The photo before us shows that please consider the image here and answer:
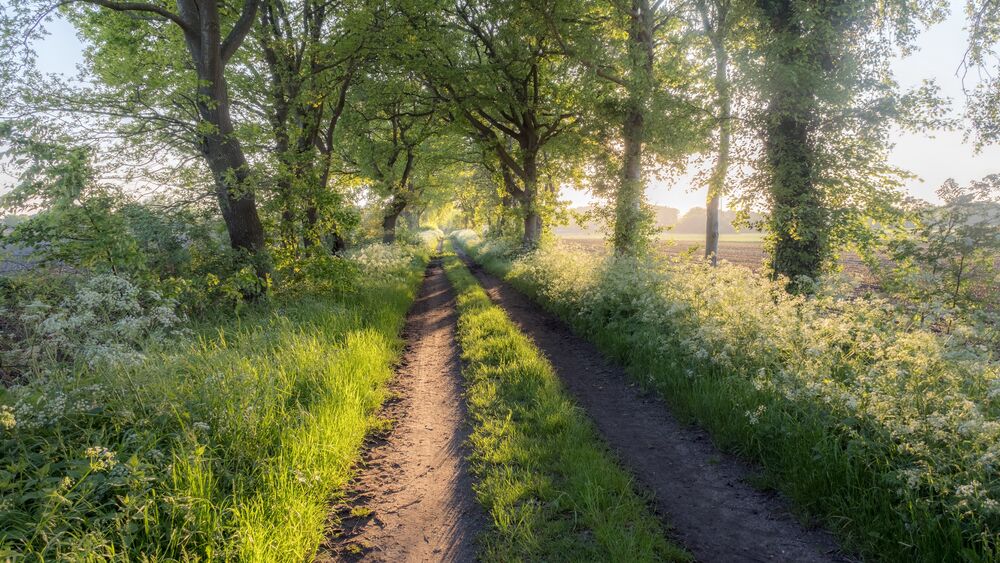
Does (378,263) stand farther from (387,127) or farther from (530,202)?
(387,127)

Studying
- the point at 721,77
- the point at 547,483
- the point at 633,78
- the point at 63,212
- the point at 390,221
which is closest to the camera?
the point at 547,483

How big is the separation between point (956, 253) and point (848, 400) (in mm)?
5481

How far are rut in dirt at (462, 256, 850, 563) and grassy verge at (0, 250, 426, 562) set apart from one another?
339cm

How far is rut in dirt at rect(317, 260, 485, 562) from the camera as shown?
12.2ft

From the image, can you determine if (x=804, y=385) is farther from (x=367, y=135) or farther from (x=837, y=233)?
(x=367, y=135)

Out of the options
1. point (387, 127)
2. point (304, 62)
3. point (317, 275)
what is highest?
point (387, 127)

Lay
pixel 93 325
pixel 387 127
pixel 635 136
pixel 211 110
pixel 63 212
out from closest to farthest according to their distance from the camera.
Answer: pixel 93 325, pixel 63 212, pixel 211 110, pixel 635 136, pixel 387 127

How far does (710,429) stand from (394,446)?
4227 mm

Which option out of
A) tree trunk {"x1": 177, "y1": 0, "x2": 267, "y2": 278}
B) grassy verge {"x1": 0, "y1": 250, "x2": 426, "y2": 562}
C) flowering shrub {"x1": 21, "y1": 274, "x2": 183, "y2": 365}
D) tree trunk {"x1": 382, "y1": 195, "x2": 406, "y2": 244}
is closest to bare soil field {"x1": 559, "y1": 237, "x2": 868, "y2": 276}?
tree trunk {"x1": 382, "y1": 195, "x2": 406, "y2": 244}

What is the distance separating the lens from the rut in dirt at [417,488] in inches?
146

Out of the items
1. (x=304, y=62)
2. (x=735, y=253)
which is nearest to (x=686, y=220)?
(x=735, y=253)

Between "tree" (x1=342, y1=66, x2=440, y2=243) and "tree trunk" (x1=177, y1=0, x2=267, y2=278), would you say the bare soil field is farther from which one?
"tree trunk" (x1=177, y1=0, x2=267, y2=278)

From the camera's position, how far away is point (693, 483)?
445 centimetres

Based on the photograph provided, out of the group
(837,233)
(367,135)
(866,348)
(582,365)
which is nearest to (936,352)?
(866,348)
